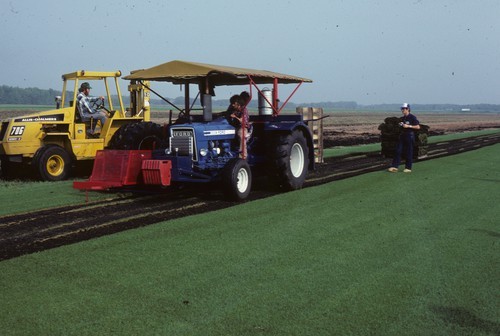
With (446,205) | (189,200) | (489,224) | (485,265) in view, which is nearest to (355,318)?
(485,265)

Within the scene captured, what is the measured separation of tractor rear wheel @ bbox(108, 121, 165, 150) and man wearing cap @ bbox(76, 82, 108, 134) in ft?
7.34

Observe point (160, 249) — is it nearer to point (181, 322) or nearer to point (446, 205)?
point (181, 322)

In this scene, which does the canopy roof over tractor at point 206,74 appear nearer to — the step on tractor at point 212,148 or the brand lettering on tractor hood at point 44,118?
the step on tractor at point 212,148

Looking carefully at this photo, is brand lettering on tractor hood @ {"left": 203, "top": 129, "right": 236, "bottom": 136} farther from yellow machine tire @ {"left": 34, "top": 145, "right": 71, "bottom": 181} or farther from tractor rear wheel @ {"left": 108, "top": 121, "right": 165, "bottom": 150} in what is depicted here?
yellow machine tire @ {"left": 34, "top": 145, "right": 71, "bottom": 181}

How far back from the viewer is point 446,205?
894 cm

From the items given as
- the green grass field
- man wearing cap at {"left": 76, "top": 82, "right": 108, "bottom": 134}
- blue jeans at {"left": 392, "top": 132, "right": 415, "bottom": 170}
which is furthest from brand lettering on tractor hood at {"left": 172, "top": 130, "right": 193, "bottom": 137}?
blue jeans at {"left": 392, "top": 132, "right": 415, "bottom": 170}

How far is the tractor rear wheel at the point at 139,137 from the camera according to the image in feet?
35.4

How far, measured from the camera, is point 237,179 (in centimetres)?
973

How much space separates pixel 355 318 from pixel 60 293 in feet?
8.38

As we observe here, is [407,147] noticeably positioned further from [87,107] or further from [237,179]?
[87,107]

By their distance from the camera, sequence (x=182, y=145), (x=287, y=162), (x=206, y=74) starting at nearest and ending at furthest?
(x=206, y=74)
(x=182, y=145)
(x=287, y=162)

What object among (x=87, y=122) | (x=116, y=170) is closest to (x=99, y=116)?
(x=87, y=122)

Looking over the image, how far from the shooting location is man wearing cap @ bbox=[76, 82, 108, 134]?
42.5 ft

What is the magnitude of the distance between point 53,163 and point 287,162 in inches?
224
